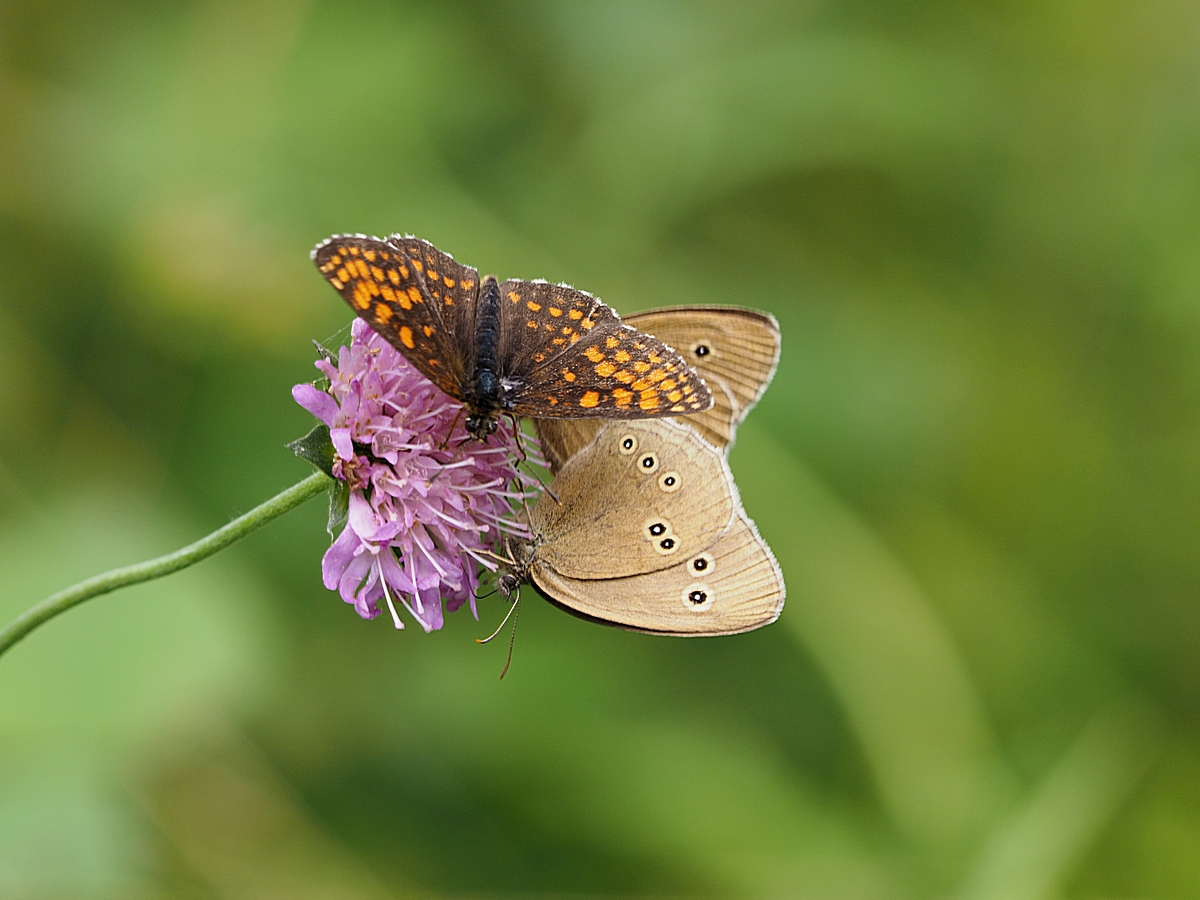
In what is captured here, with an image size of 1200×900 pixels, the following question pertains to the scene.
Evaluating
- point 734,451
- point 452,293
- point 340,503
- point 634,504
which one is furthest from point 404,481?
point 734,451

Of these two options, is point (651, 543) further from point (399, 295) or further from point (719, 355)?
point (399, 295)

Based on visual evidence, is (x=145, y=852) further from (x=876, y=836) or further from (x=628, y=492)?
(x=876, y=836)

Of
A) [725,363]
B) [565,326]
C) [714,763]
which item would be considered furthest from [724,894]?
[565,326]

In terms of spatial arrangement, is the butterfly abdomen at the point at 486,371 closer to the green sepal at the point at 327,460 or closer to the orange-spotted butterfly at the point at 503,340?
the orange-spotted butterfly at the point at 503,340

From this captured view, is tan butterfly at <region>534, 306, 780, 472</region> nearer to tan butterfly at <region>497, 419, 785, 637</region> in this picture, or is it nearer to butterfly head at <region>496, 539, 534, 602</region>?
tan butterfly at <region>497, 419, 785, 637</region>

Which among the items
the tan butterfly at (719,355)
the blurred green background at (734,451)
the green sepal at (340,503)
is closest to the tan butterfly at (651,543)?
the tan butterfly at (719,355)

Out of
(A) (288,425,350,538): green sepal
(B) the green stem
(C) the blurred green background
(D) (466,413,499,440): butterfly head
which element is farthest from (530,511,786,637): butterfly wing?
(C) the blurred green background
